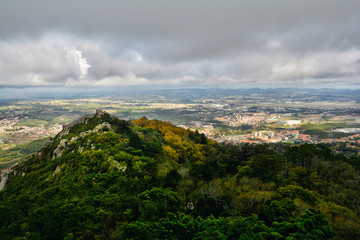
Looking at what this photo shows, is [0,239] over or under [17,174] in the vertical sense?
over

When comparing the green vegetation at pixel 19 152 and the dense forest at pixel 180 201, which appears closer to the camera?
the dense forest at pixel 180 201

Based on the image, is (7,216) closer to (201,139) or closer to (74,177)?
(74,177)

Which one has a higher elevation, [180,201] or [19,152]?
[180,201]

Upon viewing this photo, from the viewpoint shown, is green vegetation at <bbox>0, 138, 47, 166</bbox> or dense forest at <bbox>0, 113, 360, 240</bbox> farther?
green vegetation at <bbox>0, 138, 47, 166</bbox>

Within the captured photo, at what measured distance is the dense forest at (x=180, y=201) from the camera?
12258 mm

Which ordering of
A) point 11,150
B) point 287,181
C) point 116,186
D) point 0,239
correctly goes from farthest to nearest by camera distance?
1. point 11,150
2. point 287,181
3. point 116,186
4. point 0,239

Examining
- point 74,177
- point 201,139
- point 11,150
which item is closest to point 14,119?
point 11,150

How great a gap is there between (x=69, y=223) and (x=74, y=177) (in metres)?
9.80

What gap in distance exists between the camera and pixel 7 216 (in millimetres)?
16594

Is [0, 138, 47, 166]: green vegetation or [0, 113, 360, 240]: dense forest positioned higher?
[0, 113, 360, 240]: dense forest

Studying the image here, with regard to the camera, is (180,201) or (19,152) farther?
(19,152)

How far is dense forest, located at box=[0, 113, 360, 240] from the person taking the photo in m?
12.3

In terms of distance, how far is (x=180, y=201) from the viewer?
17.5 metres

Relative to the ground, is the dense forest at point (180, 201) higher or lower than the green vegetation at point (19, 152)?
higher
